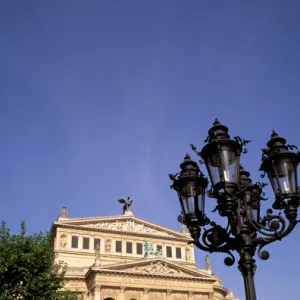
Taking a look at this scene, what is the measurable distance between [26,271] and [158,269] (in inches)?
848

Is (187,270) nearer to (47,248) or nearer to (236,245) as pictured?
(47,248)

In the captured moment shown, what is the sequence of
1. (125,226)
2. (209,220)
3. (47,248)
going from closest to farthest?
(209,220), (47,248), (125,226)

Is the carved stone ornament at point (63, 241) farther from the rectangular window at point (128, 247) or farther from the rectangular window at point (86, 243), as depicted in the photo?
the rectangular window at point (128, 247)

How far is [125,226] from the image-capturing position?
4975cm

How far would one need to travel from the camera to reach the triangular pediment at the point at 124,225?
4738cm

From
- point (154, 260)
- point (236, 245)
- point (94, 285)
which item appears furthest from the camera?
point (154, 260)

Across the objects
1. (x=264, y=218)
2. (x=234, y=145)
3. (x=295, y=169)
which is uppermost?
(x=234, y=145)

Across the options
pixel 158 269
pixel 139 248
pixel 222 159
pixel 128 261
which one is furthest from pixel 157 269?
pixel 222 159

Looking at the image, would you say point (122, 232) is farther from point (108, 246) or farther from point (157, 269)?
point (157, 269)

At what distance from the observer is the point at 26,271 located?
2447 cm

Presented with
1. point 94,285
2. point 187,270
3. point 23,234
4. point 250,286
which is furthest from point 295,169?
point 187,270

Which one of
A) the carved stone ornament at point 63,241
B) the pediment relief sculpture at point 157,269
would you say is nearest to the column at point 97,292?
the pediment relief sculpture at point 157,269

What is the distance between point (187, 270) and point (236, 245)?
129 ft

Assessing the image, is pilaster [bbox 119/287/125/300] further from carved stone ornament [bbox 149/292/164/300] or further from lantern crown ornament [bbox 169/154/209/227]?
lantern crown ornament [bbox 169/154/209/227]
